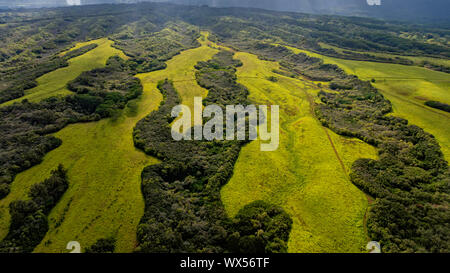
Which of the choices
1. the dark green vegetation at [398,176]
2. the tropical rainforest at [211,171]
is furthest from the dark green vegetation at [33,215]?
the dark green vegetation at [398,176]

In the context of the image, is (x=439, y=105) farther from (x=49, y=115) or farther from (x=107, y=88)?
(x=49, y=115)

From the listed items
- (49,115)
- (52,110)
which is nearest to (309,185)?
(49,115)

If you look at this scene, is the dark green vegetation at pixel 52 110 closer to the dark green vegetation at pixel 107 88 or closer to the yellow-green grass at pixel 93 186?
the dark green vegetation at pixel 107 88

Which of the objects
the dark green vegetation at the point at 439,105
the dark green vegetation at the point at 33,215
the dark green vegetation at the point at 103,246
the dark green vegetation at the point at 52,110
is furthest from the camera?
the dark green vegetation at the point at 439,105

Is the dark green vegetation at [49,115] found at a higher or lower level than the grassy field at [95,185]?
higher

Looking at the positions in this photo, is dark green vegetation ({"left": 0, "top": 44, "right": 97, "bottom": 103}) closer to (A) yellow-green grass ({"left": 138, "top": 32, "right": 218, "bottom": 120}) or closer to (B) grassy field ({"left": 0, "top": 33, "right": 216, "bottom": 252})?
(B) grassy field ({"left": 0, "top": 33, "right": 216, "bottom": 252})

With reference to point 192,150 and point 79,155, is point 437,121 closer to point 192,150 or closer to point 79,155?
point 192,150

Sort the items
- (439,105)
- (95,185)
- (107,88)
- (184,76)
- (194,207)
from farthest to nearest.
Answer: (184,76) < (107,88) < (439,105) < (95,185) < (194,207)
